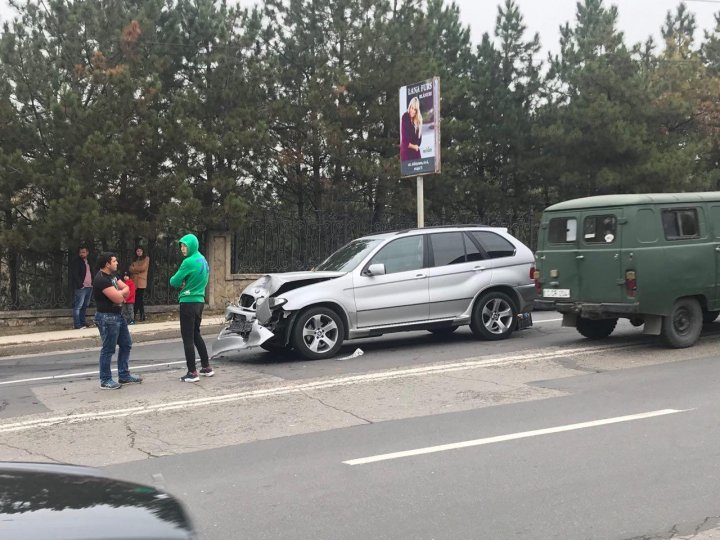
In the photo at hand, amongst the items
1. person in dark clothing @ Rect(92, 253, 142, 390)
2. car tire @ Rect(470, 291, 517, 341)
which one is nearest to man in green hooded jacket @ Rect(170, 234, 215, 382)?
person in dark clothing @ Rect(92, 253, 142, 390)

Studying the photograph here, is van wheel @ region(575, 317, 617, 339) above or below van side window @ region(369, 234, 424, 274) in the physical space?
below

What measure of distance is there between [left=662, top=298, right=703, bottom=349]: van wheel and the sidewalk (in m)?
8.84

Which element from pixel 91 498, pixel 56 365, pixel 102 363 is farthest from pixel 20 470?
pixel 56 365

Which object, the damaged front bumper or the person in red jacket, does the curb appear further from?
the damaged front bumper

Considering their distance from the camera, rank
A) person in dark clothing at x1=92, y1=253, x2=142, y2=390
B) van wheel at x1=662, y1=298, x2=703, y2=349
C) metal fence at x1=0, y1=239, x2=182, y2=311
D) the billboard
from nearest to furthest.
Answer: person in dark clothing at x1=92, y1=253, x2=142, y2=390
van wheel at x1=662, y1=298, x2=703, y2=349
the billboard
metal fence at x1=0, y1=239, x2=182, y2=311

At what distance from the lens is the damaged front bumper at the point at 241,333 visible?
9898 millimetres

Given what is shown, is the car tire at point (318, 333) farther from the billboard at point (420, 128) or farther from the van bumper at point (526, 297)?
the billboard at point (420, 128)

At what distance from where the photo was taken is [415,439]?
6.12 m

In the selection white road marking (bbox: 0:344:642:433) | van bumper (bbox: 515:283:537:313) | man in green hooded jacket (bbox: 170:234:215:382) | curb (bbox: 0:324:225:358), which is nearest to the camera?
white road marking (bbox: 0:344:642:433)

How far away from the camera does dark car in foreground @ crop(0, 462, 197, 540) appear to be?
2.38m

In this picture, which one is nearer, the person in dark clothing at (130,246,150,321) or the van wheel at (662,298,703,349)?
the van wheel at (662,298,703,349)

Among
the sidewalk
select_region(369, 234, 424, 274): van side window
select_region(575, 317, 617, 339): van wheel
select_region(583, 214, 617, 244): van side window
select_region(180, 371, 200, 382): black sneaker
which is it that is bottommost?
select_region(180, 371, 200, 382): black sneaker

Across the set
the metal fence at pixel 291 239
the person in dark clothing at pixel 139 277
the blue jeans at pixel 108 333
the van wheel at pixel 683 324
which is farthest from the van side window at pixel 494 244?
the person in dark clothing at pixel 139 277

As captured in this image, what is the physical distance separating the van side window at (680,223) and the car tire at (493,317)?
103 inches
